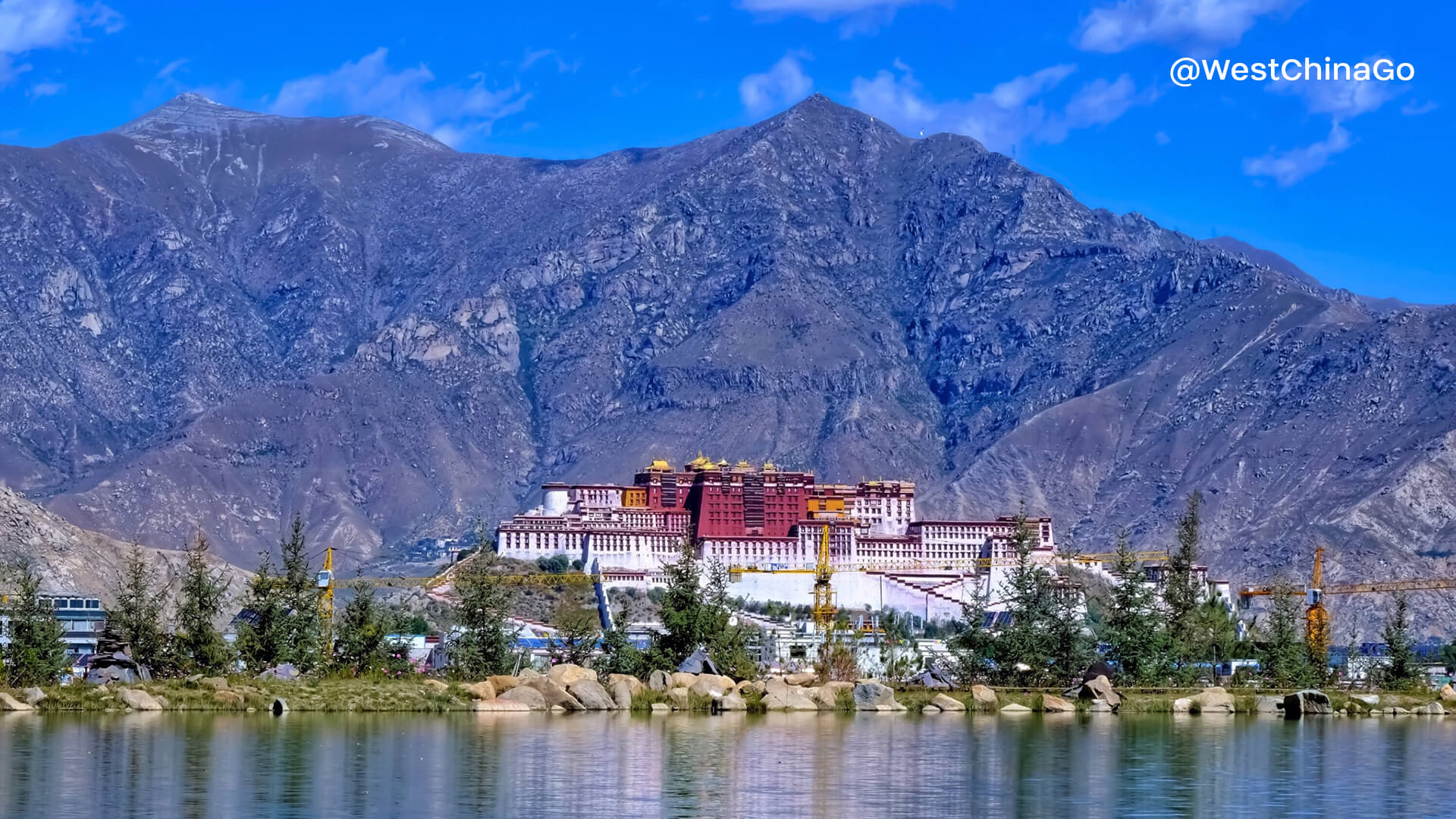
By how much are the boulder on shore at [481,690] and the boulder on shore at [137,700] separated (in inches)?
414

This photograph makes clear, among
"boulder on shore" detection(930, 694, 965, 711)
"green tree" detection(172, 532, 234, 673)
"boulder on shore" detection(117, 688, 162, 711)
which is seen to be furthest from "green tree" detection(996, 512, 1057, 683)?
"boulder on shore" detection(117, 688, 162, 711)

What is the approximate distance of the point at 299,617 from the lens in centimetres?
8738

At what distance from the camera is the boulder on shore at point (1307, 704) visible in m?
82.3

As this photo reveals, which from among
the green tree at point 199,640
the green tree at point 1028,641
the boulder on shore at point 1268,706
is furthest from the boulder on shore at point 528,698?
the boulder on shore at point 1268,706

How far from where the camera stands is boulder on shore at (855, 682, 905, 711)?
80.8m

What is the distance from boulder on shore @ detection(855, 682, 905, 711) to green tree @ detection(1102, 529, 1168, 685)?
11.5 m

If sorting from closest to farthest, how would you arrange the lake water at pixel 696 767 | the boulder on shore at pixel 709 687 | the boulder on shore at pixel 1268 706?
1. the lake water at pixel 696 767
2. the boulder on shore at pixel 709 687
3. the boulder on shore at pixel 1268 706

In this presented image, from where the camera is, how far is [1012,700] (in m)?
82.7

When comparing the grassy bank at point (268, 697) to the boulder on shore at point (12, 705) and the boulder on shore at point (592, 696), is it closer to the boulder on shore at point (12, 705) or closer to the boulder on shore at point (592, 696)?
the boulder on shore at point (12, 705)

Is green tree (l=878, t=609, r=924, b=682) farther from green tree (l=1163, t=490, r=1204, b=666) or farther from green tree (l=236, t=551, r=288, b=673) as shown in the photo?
green tree (l=236, t=551, r=288, b=673)

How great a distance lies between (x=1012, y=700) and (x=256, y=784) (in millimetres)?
37858

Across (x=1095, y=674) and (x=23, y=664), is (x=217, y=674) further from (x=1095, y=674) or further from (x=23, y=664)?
(x=1095, y=674)

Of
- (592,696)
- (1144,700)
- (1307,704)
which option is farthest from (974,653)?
(592,696)

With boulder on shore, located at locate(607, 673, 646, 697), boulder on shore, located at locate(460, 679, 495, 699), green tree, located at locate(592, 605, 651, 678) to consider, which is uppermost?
green tree, located at locate(592, 605, 651, 678)
